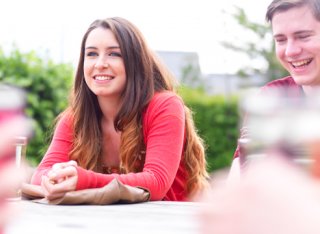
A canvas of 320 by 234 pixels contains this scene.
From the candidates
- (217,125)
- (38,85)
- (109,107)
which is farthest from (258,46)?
(109,107)

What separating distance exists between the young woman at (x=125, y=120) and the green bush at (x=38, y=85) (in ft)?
11.2

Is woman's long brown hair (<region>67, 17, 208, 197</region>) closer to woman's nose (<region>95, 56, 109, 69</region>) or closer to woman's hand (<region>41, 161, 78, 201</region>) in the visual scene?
woman's nose (<region>95, 56, 109, 69</region>)

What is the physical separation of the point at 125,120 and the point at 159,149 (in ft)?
0.87

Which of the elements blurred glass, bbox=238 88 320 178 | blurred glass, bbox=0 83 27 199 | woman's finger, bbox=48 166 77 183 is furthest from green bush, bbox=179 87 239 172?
blurred glass, bbox=238 88 320 178

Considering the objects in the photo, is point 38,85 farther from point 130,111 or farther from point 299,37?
point 299,37

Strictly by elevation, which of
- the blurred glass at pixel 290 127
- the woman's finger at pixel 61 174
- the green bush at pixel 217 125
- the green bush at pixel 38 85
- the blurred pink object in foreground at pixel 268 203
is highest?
the blurred glass at pixel 290 127

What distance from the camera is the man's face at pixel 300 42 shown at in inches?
98.3

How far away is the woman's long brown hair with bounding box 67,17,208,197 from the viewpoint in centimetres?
265

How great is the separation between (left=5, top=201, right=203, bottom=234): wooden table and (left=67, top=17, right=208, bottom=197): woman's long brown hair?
72cm

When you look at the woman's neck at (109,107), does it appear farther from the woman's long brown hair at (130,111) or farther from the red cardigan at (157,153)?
the red cardigan at (157,153)

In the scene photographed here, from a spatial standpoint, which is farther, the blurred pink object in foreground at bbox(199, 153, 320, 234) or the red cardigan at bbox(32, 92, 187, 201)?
the red cardigan at bbox(32, 92, 187, 201)

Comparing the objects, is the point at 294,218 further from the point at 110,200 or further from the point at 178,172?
the point at 178,172

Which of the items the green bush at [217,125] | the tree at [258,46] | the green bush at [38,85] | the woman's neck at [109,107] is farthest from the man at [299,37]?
the tree at [258,46]

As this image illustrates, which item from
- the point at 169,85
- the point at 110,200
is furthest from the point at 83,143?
the point at 110,200
